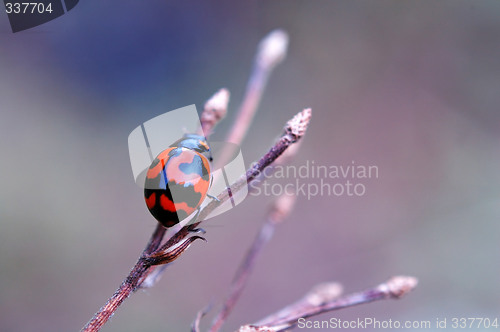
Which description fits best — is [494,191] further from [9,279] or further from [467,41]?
[9,279]

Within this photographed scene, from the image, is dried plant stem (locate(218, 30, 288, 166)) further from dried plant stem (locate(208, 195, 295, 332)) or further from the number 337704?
the number 337704

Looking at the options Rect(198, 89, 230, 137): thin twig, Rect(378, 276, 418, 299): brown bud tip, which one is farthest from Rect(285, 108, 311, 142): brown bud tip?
Rect(378, 276, 418, 299): brown bud tip

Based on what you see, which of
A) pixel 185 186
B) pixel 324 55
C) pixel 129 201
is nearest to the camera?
pixel 185 186

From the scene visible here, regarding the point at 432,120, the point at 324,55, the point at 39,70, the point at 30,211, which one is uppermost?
the point at 324,55

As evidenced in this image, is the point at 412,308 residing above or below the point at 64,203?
below

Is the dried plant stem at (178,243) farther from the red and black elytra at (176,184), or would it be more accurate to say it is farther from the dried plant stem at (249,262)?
the dried plant stem at (249,262)

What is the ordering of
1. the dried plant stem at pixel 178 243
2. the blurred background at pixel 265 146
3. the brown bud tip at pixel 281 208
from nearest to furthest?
the dried plant stem at pixel 178 243, the brown bud tip at pixel 281 208, the blurred background at pixel 265 146

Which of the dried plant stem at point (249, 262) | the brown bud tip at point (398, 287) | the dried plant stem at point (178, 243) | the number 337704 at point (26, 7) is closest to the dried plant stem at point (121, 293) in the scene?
the dried plant stem at point (178, 243)

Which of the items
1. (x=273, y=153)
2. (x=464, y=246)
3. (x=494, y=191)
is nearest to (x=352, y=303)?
(x=273, y=153)

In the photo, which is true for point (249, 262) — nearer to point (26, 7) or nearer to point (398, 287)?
point (398, 287)
